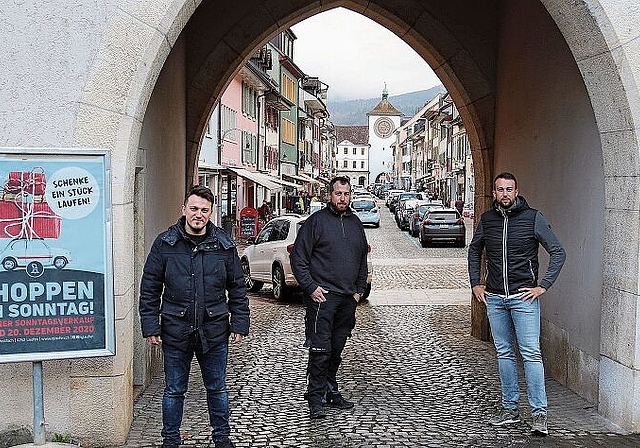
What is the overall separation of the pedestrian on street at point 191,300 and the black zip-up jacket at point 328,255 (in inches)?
61.9

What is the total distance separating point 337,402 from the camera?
25.9 ft

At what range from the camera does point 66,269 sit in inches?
233

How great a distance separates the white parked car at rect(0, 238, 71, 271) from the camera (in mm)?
5762

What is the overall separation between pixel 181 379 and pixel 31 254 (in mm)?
1335

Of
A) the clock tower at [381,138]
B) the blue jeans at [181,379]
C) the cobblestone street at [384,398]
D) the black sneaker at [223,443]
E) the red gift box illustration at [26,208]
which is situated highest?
the clock tower at [381,138]

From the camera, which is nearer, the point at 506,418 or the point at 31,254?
the point at 31,254

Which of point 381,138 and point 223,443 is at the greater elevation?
point 381,138

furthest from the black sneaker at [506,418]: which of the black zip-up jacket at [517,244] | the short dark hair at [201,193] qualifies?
the short dark hair at [201,193]

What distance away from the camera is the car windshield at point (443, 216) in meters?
A: 32.6

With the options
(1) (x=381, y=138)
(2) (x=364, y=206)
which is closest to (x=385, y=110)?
(1) (x=381, y=138)

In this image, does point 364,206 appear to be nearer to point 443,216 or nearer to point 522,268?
point 443,216

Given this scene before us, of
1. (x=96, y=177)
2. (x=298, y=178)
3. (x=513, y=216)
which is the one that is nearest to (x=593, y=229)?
(x=513, y=216)

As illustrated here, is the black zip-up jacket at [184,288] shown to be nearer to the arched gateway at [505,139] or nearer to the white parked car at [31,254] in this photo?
the white parked car at [31,254]

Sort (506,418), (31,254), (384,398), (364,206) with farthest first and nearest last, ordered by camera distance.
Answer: (364,206), (384,398), (506,418), (31,254)
